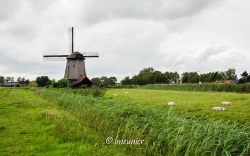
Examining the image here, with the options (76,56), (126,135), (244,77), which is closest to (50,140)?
(126,135)

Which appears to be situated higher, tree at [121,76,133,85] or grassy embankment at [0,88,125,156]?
tree at [121,76,133,85]

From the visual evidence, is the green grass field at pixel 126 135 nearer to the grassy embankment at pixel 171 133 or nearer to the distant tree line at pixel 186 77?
the grassy embankment at pixel 171 133

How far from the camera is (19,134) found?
7.34 meters

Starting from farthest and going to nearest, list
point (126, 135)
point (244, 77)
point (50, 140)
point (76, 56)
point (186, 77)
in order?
point (186, 77) < point (244, 77) < point (76, 56) < point (126, 135) < point (50, 140)

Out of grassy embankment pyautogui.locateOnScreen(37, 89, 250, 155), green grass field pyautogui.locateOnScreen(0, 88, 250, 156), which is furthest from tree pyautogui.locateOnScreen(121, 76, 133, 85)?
grassy embankment pyautogui.locateOnScreen(37, 89, 250, 155)

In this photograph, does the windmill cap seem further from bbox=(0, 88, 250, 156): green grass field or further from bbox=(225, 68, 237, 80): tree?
bbox=(225, 68, 237, 80): tree

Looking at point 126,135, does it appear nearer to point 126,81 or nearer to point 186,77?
point 186,77

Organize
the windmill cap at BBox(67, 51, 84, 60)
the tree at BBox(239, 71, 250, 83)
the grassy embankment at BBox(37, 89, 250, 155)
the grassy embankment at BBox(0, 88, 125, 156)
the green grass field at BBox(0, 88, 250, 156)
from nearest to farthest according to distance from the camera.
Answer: the grassy embankment at BBox(37, 89, 250, 155), the green grass field at BBox(0, 88, 250, 156), the grassy embankment at BBox(0, 88, 125, 156), the windmill cap at BBox(67, 51, 84, 60), the tree at BBox(239, 71, 250, 83)

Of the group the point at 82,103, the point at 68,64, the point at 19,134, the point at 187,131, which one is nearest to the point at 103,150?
the point at 187,131

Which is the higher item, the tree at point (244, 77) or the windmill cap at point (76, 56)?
the windmill cap at point (76, 56)

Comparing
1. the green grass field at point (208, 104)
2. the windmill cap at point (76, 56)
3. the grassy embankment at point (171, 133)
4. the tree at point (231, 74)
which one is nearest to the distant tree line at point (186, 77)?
the tree at point (231, 74)

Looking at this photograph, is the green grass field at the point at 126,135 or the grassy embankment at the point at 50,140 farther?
the grassy embankment at the point at 50,140

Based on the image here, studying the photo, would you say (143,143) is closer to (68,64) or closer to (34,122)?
(34,122)

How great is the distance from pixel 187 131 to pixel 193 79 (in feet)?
279
